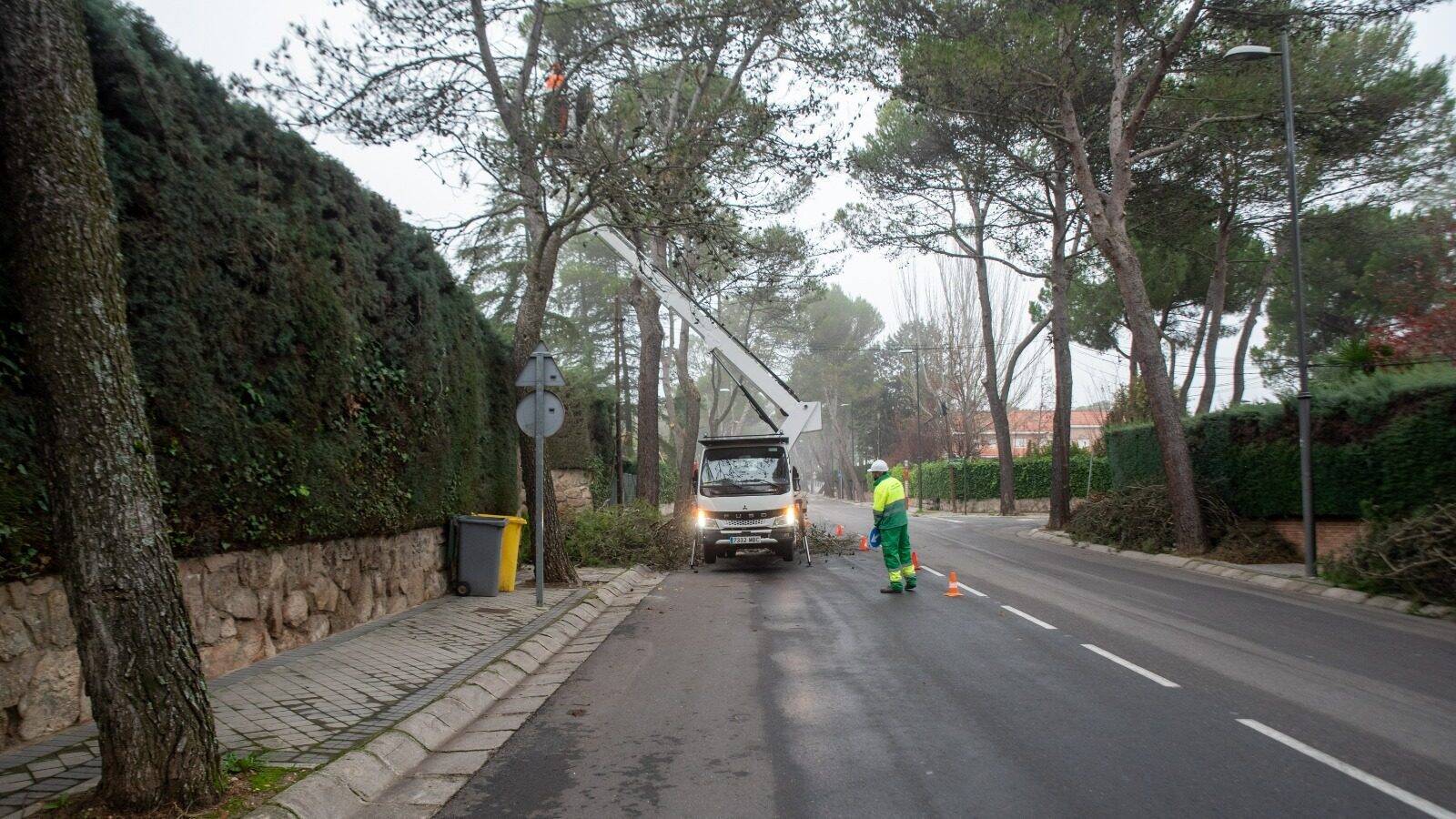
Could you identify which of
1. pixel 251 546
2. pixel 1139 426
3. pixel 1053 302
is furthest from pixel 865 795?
pixel 1053 302

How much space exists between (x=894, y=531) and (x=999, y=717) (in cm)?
753

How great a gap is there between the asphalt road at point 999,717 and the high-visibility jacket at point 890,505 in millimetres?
1710

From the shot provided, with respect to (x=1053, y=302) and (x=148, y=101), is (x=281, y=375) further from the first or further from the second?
(x=1053, y=302)

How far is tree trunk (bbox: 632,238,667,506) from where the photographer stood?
80.7 ft

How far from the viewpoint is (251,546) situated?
27.0 feet

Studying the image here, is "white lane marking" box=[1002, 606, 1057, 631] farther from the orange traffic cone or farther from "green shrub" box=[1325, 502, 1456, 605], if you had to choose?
"green shrub" box=[1325, 502, 1456, 605]

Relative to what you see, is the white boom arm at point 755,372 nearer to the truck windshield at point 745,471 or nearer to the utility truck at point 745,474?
the utility truck at point 745,474

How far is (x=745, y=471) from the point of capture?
19.0 metres

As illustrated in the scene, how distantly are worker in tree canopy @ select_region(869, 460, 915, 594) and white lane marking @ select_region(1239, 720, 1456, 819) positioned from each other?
302 inches

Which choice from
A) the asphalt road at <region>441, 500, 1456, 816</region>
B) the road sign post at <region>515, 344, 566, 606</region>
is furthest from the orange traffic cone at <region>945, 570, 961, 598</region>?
the road sign post at <region>515, 344, 566, 606</region>

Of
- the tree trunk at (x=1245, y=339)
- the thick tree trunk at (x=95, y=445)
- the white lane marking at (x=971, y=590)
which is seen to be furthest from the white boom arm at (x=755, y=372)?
the tree trunk at (x=1245, y=339)

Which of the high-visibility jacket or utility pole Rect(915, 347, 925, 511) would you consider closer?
the high-visibility jacket

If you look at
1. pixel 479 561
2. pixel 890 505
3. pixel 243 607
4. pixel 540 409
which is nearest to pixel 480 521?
pixel 479 561

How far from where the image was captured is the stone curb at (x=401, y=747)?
16.4 ft
